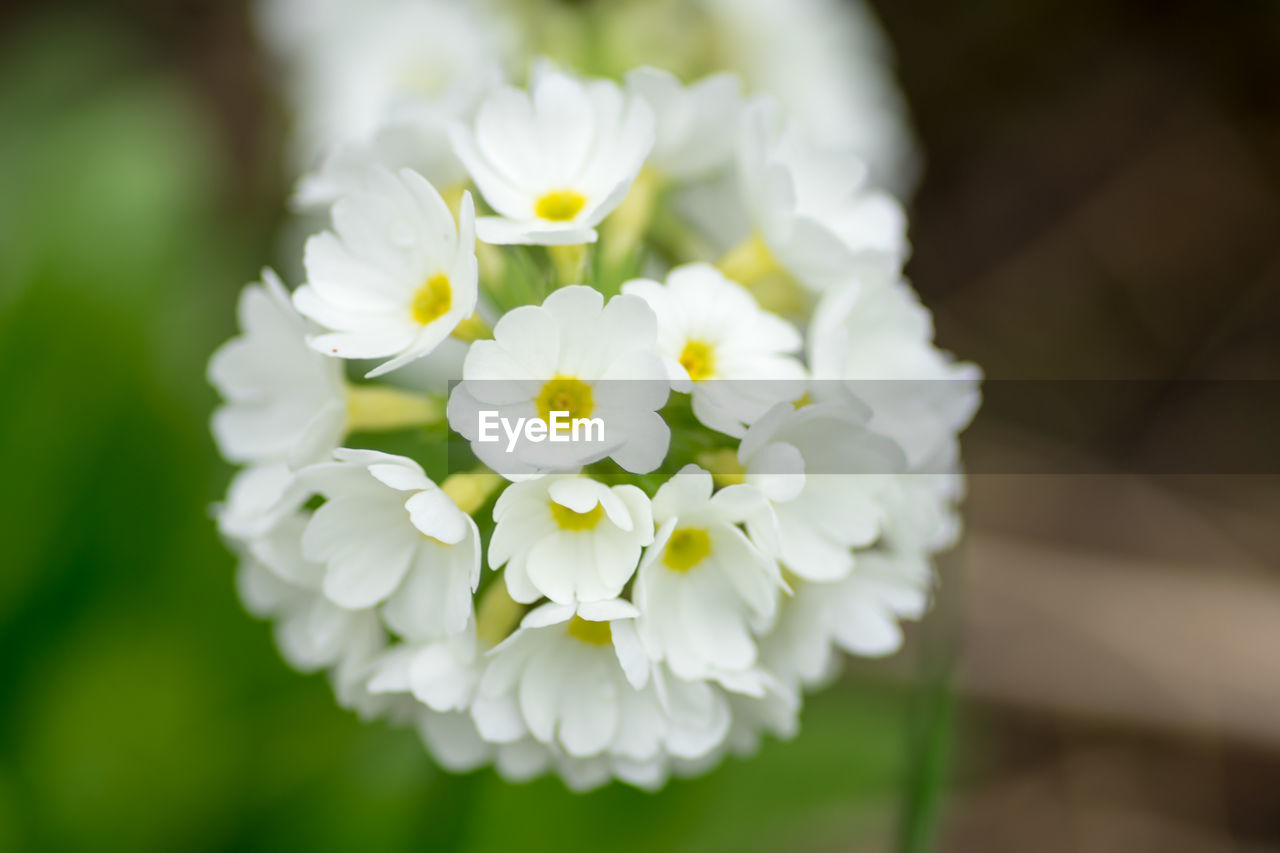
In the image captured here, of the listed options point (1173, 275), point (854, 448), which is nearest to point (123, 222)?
point (854, 448)

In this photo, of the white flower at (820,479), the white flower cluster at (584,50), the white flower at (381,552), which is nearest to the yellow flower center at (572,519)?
the white flower at (381,552)

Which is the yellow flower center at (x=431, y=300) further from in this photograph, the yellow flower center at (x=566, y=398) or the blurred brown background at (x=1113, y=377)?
the blurred brown background at (x=1113, y=377)

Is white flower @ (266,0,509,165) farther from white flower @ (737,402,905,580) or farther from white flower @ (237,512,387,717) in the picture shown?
white flower @ (737,402,905,580)

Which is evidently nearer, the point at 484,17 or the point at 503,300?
the point at 503,300

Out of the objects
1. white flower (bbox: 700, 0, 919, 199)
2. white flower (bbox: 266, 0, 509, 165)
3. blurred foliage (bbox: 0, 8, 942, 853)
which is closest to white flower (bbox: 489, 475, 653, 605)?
blurred foliage (bbox: 0, 8, 942, 853)

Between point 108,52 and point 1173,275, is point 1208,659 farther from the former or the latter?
point 108,52

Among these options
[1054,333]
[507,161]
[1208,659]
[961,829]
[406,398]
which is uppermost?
[507,161]
